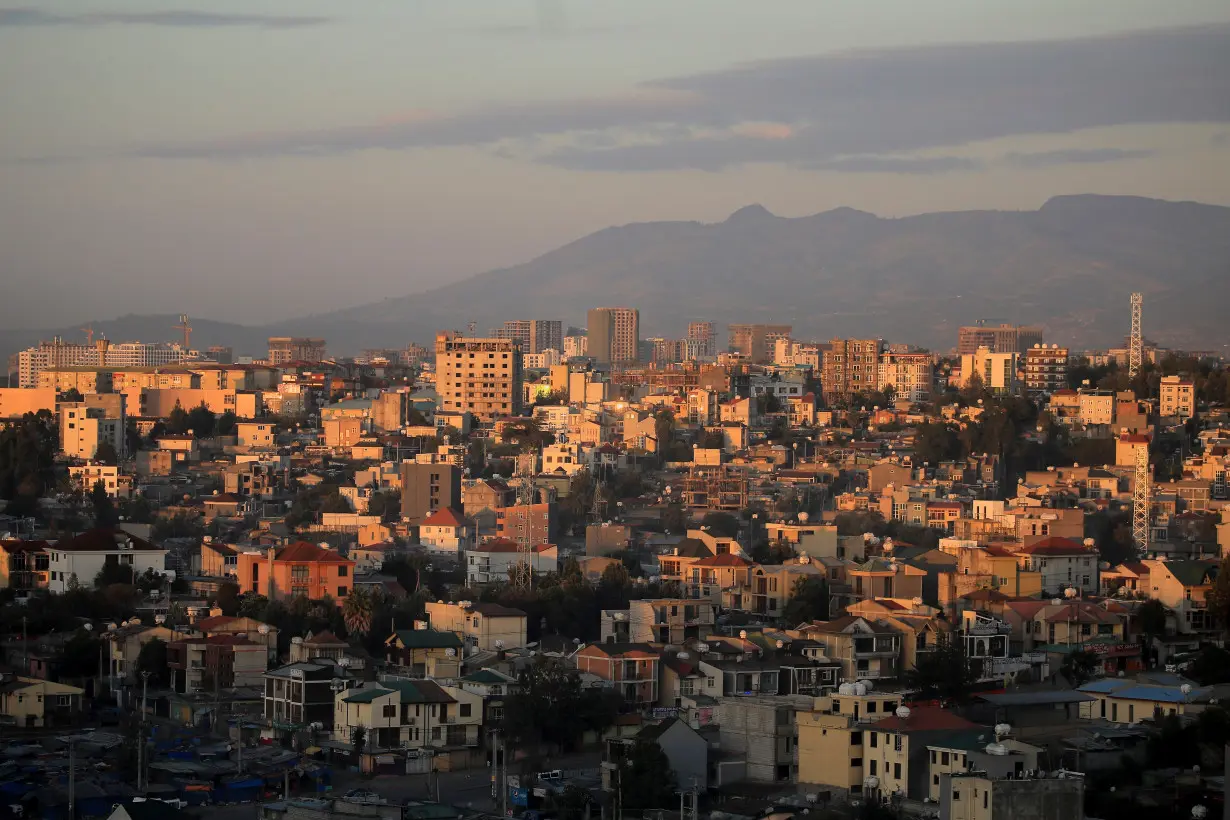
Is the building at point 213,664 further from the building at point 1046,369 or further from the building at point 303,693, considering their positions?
the building at point 1046,369

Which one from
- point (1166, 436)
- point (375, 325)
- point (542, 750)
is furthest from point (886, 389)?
point (375, 325)

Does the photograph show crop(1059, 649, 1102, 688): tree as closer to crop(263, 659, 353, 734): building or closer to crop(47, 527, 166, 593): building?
crop(263, 659, 353, 734): building

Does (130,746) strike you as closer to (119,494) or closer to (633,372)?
(119,494)

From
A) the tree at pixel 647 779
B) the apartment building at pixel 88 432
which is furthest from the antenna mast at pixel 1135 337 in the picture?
the tree at pixel 647 779

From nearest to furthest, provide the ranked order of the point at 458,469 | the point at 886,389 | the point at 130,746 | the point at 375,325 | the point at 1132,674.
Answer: the point at 130,746, the point at 1132,674, the point at 458,469, the point at 886,389, the point at 375,325

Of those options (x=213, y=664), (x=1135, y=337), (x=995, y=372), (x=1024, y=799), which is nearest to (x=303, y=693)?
(x=213, y=664)

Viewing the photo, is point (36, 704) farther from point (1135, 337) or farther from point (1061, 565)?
point (1135, 337)
